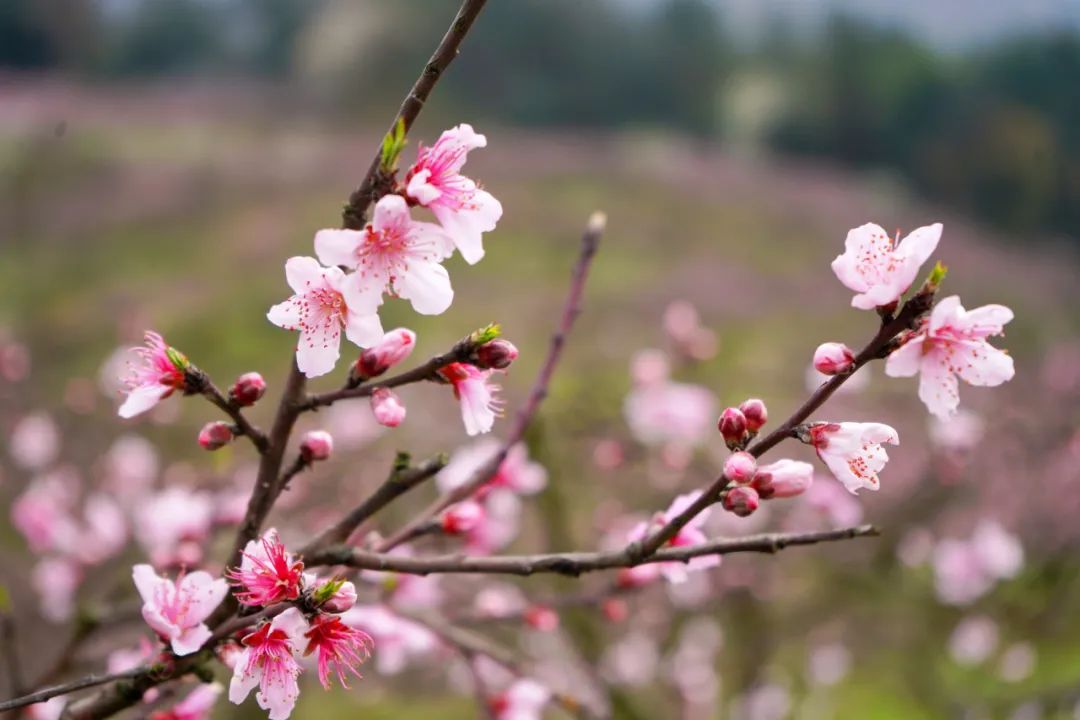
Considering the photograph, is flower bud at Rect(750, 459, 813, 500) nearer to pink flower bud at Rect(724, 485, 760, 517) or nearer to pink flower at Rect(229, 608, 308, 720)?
pink flower bud at Rect(724, 485, 760, 517)

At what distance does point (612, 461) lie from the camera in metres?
1.48

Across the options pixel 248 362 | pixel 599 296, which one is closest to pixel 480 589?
pixel 248 362

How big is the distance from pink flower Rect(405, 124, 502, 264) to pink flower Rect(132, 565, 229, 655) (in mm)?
245

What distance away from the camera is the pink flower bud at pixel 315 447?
0.52m

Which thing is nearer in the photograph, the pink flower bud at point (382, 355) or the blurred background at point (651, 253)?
the pink flower bud at point (382, 355)

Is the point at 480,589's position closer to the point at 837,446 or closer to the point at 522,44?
the point at 837,446

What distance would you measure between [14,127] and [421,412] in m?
4.03

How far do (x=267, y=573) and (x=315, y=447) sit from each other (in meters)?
0.10

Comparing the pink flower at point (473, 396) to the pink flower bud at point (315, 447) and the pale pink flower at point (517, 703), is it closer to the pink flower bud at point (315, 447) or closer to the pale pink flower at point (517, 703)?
the pink flower bud at point (315, 447)

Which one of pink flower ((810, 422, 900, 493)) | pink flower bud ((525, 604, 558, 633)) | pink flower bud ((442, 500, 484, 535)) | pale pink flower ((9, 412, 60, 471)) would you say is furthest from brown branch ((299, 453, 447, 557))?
pale pink flower ((9, 412, 60, 471))

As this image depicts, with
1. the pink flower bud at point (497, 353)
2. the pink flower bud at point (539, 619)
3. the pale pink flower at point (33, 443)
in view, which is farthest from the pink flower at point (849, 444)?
the pale pink flower at point (33, 443)

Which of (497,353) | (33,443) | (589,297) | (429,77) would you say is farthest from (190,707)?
(589,297)

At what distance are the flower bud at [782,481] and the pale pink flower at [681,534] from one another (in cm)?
4

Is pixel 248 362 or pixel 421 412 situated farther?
pixel 248 362
